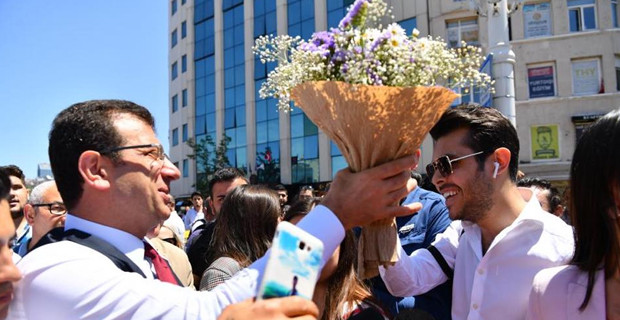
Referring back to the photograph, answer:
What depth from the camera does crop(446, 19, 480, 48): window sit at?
71.1ft

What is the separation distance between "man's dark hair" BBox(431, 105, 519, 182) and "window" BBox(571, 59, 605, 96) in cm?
2050

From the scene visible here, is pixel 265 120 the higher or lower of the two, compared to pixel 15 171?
higher

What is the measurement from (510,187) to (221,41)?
34.0 meters

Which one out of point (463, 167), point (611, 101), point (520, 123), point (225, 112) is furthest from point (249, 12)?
point (463, 167)

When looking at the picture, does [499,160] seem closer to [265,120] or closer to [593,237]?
[593,237]

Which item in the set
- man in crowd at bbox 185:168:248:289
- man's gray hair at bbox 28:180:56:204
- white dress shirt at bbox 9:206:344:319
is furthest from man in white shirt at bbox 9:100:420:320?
man's gray hair at bbox 28:180:56:204

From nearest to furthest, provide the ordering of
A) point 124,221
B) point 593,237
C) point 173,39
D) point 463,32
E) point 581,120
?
point 593,237, point 124,221, point 581,120, point 463,32, point 173,39

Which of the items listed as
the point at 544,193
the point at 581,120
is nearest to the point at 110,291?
the point at 544,193

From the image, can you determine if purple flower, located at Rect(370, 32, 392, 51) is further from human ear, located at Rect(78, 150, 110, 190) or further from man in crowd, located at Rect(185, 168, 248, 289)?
man in crowd, located at Rect(185, 168, 248, 289)

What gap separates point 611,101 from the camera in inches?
789

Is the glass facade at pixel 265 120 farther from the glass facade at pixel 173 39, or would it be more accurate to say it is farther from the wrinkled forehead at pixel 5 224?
the wrinkled forehead at pixel 5 224

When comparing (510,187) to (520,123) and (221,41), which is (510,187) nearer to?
(520,123)

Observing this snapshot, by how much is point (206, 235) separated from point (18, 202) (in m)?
1.85

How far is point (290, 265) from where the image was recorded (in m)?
1.10
